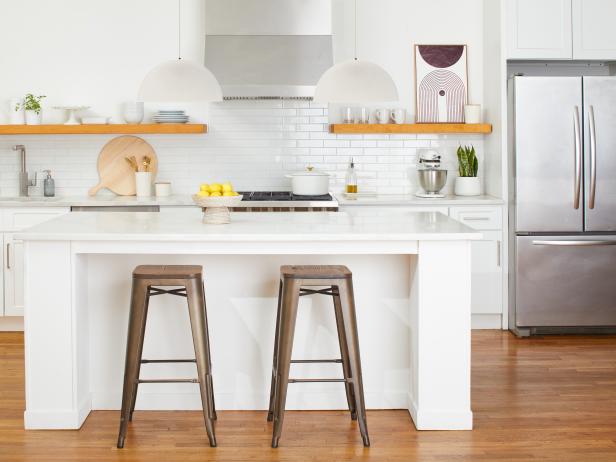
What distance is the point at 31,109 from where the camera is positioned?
21.9 ft

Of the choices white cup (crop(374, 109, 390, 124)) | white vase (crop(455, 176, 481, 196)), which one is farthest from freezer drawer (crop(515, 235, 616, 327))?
white cup (crop(374, 109, 390, 124))

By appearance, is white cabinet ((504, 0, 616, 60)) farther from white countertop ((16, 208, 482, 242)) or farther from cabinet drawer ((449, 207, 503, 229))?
white countertop ((16, 208, 482, 242))

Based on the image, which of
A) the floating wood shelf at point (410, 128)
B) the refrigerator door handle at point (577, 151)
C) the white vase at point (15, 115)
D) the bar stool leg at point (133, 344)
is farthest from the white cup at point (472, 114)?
the bar stool leg at point (133, 344)

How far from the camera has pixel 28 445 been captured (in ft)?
12.8

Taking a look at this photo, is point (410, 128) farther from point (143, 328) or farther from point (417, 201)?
point (143, 328)

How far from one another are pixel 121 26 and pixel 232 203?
3.02m

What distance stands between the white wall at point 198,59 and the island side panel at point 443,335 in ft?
9.76

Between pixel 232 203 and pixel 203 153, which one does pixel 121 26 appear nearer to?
pixel 203 153

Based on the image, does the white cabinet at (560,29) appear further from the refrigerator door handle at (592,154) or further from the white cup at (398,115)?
the white cup at (398,115)

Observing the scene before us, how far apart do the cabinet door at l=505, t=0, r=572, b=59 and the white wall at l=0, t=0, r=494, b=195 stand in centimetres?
61

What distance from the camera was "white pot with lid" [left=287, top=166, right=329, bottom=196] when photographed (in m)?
6.52

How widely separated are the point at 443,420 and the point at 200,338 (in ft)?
4.06

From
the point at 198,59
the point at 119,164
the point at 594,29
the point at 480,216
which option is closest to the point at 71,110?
the point at 119,164

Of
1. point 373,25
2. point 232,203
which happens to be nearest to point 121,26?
point 373,25
